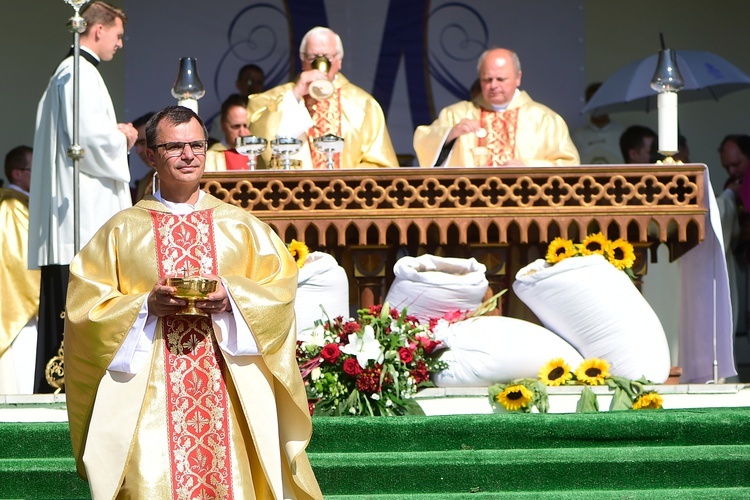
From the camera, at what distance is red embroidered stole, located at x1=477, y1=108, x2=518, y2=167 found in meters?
10.5

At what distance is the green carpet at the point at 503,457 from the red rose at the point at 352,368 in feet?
1.61

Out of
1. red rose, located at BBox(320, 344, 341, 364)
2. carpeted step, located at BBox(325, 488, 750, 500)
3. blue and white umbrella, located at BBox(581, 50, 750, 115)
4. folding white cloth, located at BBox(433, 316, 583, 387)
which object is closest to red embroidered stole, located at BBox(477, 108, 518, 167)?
blue and white umbrella, located at BBox(581, 50, 750, 115)

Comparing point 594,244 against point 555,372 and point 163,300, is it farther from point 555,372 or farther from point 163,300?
point 163,300

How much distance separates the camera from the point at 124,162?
8891 mm

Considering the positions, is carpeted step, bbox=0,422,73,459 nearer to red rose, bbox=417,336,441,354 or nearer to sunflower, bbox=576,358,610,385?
red rose, bbox=417,336,441,354

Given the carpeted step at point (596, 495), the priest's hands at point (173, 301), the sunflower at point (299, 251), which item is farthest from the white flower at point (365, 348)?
the priest's hands at point (173, 301)

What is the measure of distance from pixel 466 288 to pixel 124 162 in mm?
1893

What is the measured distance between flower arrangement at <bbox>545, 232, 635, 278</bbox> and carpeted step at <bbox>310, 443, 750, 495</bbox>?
6.79 ft

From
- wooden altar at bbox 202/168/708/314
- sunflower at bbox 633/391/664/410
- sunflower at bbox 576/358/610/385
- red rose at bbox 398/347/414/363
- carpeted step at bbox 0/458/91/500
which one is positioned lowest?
carpeted step at bbox 0/458/91/500

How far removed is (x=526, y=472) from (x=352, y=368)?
120cm

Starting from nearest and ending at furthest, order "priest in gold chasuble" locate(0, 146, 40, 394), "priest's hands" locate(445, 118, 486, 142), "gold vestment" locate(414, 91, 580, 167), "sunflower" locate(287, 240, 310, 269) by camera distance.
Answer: "sunflower" locate(287, 240, 310, 269) < "priest in gold chasuble" locate(0, 146, 40, 394) < "priest's hands" locate(445, 118, 486, 142) < "gold vestment" locate(414, 91, 580, 167)

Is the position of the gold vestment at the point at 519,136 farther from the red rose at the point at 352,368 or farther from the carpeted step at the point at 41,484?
the carpeted step at the point at 41,484

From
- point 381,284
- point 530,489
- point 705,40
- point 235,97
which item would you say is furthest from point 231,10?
point 530,489

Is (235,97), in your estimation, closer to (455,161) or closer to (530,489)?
(455,161)
